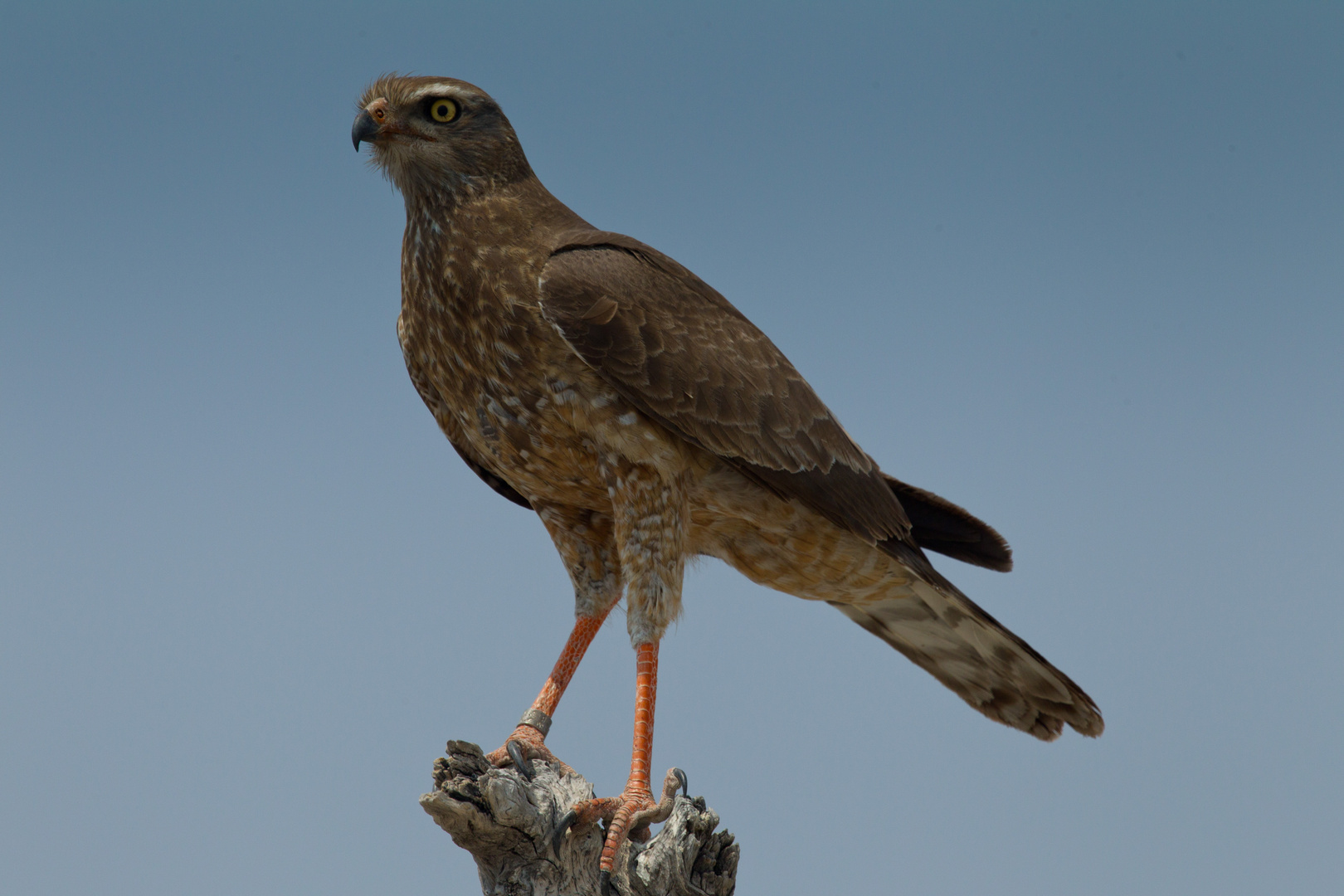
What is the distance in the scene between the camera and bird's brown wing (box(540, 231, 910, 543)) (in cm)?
417

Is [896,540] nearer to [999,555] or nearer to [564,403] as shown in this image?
[999,555]

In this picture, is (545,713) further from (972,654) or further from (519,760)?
(972,654)

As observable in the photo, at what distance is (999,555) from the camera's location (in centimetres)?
529

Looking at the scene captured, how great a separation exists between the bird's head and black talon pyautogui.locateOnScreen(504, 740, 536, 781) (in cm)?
222

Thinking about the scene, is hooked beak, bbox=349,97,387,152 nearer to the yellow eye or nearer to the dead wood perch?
the yellow eye

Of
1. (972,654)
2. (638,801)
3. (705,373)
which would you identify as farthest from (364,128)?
(972,654)

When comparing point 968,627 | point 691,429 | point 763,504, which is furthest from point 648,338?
point 968,627

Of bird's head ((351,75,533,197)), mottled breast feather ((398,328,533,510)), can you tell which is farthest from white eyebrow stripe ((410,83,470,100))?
mottled breast feather ((398,328,533,510))

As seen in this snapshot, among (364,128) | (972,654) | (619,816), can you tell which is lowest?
(619,816)

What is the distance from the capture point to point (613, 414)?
424 cm

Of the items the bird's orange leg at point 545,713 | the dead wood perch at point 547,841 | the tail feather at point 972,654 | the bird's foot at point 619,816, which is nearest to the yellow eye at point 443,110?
the bird's orange leg at point 545,713

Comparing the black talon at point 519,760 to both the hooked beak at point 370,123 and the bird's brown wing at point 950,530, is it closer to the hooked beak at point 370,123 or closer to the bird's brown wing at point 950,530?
the bird's brown wing at point 950,530

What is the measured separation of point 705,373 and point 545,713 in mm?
1591

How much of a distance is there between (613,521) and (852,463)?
106cm
